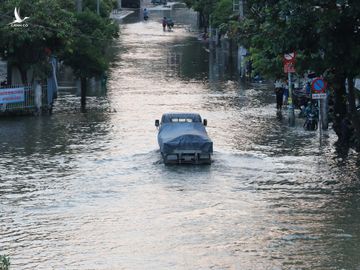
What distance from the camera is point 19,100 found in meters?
43.4

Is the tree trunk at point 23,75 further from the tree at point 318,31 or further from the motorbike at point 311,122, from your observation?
the tree at point 318,31

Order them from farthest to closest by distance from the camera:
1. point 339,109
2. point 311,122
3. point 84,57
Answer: point 84,57 → point 311,122 → point 339,109

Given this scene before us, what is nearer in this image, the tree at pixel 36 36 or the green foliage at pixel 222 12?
the tree at pixel 36 36

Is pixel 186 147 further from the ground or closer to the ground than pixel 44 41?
closer to the ground

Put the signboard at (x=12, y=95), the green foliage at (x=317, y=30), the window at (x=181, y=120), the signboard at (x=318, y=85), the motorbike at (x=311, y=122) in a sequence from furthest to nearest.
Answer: the signboard at (x=12, y=95) → the motorbike at (x=311, y=122) → the window at (x=181, y=120) → the signboard at (x=318, y=85) → the green foliage at (x=317, y=30)

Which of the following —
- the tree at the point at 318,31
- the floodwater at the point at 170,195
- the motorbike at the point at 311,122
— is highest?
the tree at the point at 318,31

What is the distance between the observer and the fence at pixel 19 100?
4269cm

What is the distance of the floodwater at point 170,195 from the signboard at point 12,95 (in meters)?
1.09

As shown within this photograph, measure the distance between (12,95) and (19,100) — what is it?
1.84 feet

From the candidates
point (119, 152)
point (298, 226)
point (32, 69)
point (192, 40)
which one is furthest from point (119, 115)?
point (192, 40)

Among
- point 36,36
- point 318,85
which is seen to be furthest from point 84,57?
point 318,85

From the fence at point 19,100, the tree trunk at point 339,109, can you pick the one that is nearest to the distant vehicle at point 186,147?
the tree trunk at point 339,109

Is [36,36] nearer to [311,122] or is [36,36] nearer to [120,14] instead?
[311,122]

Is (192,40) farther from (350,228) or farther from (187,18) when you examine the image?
(350,228)
